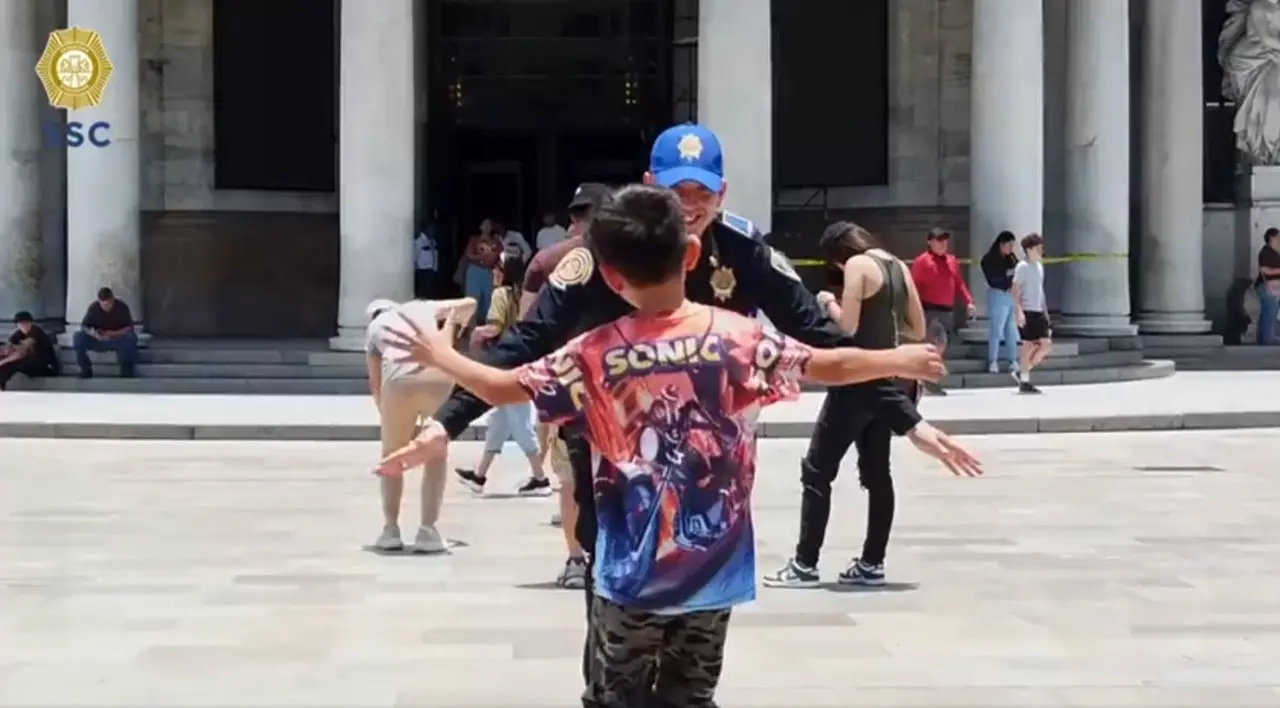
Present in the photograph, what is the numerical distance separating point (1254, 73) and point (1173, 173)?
2.05 metres

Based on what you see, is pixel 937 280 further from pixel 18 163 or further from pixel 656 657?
pixel 656 657

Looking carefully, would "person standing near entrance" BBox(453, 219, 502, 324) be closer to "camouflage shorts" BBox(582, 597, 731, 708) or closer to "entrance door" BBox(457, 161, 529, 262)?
"entrance door" BBox(457, 161, 529, 262)

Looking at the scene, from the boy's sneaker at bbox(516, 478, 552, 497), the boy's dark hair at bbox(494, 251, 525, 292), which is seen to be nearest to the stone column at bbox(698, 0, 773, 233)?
the boy's sneaker at bbox(516, 478, 552, 497)

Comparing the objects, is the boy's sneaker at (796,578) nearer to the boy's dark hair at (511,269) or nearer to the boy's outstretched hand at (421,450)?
the boy's dark hair at (511,269)

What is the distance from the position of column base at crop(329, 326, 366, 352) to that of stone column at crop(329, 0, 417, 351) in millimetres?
12

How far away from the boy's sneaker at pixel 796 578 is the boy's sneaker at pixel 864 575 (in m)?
0.15

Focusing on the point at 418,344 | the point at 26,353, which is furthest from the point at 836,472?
the point at 26,353

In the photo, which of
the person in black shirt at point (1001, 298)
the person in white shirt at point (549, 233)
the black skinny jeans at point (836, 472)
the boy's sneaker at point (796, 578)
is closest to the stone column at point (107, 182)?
the person in white shirt at point (549, 233)

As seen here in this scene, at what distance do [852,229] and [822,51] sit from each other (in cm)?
1951

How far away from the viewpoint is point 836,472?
31.7 feet

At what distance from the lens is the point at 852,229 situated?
9.73m

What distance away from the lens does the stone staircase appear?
2316cm

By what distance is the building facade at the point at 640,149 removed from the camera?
2402cm

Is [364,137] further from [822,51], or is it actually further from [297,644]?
[297,644]
